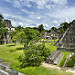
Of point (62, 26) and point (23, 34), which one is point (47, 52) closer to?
point (23, 34)

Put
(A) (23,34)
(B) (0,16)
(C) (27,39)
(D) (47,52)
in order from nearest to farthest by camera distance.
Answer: (D) (47,52) → (C) (27,39) → (A) (23,34) → (B) (0,16)

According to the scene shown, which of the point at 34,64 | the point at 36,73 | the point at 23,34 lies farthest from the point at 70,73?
the point at 23,34

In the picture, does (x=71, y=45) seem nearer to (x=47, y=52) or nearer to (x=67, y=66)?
(x=47, y=52)

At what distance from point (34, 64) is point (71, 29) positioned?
17.5 metres

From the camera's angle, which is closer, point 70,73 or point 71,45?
point 70,73

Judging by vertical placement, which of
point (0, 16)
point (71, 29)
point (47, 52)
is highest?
point (0, 16)

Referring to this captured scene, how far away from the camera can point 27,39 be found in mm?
20219

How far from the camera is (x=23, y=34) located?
22.0 m

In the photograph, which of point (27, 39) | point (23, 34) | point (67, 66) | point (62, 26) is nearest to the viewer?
point (67, 66)

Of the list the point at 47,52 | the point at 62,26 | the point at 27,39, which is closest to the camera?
the point at 47,52

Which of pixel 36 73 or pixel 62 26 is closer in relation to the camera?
pixel 36 73

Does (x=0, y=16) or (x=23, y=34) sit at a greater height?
(x=0, y=16)

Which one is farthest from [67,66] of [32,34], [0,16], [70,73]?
[0,16]

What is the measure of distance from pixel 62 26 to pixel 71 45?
7111 centimetres
